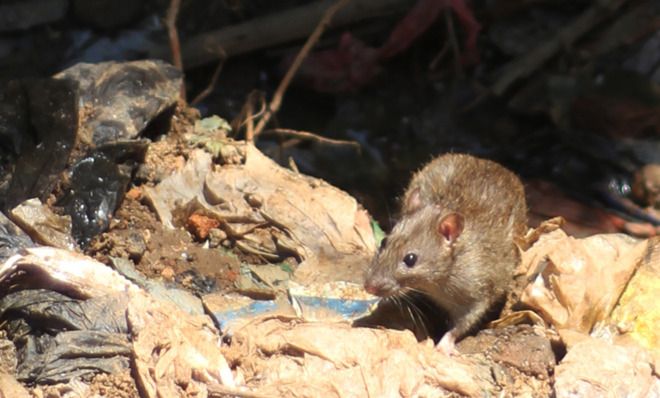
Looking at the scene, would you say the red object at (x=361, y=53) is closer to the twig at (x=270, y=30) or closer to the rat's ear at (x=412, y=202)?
the twig at (x=270, y=30)

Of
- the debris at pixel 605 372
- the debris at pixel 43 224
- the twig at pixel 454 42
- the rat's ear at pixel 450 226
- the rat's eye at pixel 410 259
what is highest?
the twig at pixel 454 42

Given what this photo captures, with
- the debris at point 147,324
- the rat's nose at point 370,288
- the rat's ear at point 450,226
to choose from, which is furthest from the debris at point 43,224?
the rat's ear at point 450,226

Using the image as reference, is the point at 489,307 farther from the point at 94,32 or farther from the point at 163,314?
the point at 94,32

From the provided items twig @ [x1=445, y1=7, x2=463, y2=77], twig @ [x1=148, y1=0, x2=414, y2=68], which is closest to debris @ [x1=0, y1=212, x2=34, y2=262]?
twig @ [x1=148, y1=0, x2=414, y2=68]

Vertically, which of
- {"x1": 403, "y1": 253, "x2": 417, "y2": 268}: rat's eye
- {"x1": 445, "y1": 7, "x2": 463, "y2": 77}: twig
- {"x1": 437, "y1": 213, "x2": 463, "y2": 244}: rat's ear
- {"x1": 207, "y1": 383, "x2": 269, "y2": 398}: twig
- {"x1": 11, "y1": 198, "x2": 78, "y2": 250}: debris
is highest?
{"x1": 445, "y1": 7, "x2": 463, "y2": 77}: twig

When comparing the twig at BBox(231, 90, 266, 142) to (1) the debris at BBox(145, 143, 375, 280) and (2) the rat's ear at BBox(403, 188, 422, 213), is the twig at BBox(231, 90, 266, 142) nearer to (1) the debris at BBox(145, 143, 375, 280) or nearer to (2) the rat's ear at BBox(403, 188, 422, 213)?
(1) the debris at BBox(145, 143, 375, 280)

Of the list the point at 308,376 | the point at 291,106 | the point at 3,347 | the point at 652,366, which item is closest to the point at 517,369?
the point at 652,366

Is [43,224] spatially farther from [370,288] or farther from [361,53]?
[361,53]
